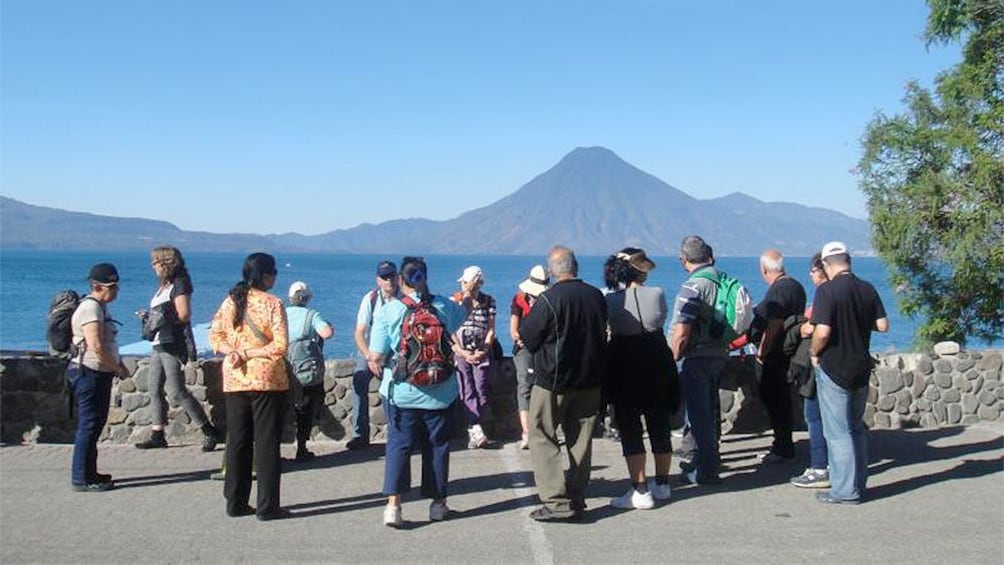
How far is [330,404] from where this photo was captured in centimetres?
919

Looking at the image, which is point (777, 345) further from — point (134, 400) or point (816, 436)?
point (134, 400)

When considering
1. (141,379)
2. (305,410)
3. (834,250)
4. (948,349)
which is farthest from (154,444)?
(948,349)

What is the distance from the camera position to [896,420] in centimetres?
983

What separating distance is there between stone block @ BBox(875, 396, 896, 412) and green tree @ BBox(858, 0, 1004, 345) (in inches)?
218

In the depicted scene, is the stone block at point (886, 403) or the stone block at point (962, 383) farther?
the stone block at point (962, 383)

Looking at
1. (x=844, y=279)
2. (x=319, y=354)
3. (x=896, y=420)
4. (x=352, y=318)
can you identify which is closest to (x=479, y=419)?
(x=319, y=354)

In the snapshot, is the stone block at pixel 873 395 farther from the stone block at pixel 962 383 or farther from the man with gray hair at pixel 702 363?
the man with gray hair at pixel 702 363

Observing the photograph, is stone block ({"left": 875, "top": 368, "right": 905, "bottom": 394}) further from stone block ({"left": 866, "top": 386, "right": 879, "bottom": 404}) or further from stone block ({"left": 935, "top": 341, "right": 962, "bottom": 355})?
stone block ({"left": 935, "top": 341, "right": 962, "bottom": 355})

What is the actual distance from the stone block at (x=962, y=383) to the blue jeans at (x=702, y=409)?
13.4 ft

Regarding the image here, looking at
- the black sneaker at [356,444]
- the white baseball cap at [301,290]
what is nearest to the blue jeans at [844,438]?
the black sneaker at [356,444]

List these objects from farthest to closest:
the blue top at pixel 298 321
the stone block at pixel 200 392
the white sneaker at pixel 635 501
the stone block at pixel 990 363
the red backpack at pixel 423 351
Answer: the stone block at pixel 990 363
the stone block at pixel 200 392
the blue top at pixel 298 321
the white sneaker at pixel 635 501
the red backpack at pixel 423 351

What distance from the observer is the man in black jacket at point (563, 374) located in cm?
632

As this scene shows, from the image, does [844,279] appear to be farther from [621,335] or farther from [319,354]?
[319,354]

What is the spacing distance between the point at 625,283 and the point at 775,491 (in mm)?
1941
